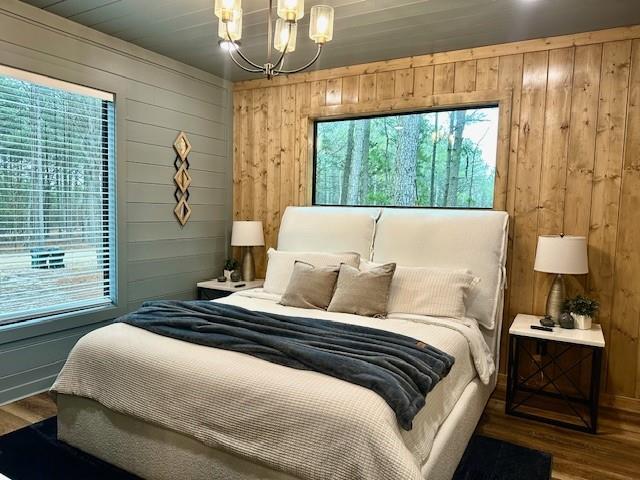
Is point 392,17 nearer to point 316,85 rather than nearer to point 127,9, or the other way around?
point 316,85

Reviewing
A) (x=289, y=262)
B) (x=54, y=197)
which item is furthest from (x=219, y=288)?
(x=54, y=197)

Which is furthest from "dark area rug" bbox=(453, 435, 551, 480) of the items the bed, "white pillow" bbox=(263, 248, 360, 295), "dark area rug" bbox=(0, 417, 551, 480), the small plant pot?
"white pillow" bbox=(263, 248, 360, 295)

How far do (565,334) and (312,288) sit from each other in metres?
1.67

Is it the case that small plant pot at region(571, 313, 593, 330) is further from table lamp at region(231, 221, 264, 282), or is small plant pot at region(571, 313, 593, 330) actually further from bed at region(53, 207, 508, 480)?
table lamp at region(231, 221, 264, 282)

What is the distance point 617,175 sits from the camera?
3.08 m

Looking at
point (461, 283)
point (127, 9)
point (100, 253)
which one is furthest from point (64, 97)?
point (461, 283)

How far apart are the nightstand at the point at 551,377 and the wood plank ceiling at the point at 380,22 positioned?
2.02 metres

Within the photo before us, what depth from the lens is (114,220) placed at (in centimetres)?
359

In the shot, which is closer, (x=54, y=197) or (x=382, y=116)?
(x=54, y=197)

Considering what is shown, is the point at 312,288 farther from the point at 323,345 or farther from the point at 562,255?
the point at 562,255

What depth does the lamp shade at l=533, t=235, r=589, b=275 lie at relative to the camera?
2.92m

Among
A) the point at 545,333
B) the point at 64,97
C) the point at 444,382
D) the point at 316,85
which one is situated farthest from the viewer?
the point at 316,85

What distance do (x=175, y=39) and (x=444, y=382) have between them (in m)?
3.13

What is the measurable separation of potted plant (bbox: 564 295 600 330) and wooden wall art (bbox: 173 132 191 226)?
10.7ft
